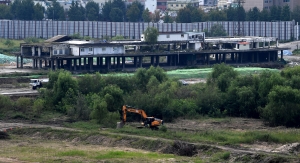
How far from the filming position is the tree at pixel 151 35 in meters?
88.6

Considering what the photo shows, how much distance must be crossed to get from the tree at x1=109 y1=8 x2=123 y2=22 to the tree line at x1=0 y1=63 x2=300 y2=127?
72.3 metres

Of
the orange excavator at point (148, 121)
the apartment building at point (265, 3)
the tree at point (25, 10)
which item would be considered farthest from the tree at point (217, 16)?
the orange excavator at point (148, 121)

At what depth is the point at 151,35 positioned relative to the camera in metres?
88.5

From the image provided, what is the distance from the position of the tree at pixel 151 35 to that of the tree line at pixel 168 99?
26.5 metres

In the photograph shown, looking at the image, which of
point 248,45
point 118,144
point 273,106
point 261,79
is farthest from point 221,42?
point 118,144

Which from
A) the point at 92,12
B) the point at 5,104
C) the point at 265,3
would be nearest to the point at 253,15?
the point at 265,3

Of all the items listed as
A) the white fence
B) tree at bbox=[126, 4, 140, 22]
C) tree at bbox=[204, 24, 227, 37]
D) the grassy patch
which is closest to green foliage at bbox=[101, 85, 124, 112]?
the grassy patch

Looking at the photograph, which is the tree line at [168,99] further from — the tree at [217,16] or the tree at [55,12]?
the tree at [55,12]

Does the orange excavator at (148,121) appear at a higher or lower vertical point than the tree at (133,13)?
lower

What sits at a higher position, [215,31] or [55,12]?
[55,12]

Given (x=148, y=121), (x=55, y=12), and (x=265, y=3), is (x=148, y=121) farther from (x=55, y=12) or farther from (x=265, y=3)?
(x=265, y=3)

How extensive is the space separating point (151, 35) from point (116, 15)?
1829 inches

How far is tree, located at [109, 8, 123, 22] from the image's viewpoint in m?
134

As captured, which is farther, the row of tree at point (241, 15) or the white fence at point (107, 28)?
the row of tree at point (241, 15)
